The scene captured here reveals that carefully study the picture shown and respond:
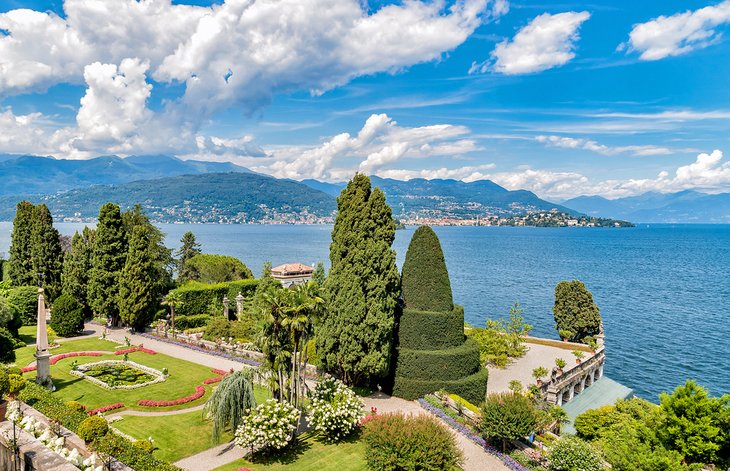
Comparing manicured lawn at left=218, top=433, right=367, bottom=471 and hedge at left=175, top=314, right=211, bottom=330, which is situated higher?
manicured lawn at left=218, top=433, right=367, bottom=471

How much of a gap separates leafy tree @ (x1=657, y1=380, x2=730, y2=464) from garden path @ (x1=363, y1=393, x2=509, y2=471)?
262 inches

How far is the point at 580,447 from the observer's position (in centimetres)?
1597

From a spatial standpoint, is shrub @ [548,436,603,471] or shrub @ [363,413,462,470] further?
shrub @ [548,436,603,471]

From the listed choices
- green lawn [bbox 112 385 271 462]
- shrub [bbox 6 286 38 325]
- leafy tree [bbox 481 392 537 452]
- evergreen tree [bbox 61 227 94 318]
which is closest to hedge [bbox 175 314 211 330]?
A: evergreen tree [bbox 61 227 94 318]

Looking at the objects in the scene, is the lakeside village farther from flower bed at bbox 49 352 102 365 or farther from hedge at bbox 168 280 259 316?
hedge at bbox 168 280 259 316

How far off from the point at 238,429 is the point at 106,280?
28284 millimetres

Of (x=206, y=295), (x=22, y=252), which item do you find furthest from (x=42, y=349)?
(x=22, y=252)

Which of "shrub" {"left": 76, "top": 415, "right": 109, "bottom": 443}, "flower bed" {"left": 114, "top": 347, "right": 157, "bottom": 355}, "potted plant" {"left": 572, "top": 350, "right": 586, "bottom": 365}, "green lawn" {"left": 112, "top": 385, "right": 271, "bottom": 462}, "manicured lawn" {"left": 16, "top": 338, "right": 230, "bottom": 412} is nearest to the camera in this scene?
"shrub" {"left": 76, "top": 415, "right": 109, "bottom": 443}

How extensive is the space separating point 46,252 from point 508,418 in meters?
43.1

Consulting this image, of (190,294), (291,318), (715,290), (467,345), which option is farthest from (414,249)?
(715,290)

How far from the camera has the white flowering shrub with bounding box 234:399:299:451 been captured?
1568cm

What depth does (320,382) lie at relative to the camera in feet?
63.7

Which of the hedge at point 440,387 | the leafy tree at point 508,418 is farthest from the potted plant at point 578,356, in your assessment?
the leafy tree at point 508,418

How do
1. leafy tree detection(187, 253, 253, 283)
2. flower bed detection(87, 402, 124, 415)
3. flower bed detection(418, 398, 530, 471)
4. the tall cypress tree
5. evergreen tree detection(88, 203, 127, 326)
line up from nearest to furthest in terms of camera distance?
flower bed detection(418, 398, 530, 471) → flower bed detection(87, 402, 124, 415) → the tall cypress tree → evergreen tree detection(88, 203, 127, 326) → leafy tree detection(187, 253, 253, 283)
